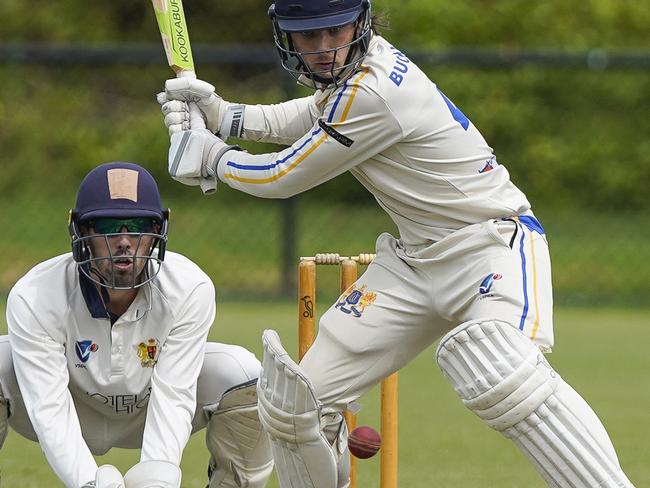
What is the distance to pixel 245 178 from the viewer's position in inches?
140

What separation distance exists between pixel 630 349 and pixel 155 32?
295 inches

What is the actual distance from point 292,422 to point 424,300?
0.48 meters

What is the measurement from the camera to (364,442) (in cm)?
362

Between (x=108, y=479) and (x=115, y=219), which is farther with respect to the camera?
(x=115, y=219)

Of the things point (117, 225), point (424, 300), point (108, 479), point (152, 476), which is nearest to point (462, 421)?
point (424, 300)

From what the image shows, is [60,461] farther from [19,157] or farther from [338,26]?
[19,157]

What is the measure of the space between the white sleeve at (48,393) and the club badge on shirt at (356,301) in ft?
2.45

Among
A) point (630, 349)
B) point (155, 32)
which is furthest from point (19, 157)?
point (630, 349)

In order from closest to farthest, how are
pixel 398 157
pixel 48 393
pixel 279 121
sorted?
pixel 48 393
pixel 398 157
pixel 279 121

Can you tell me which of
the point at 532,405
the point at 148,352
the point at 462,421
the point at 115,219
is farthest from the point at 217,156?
the point at 462,421

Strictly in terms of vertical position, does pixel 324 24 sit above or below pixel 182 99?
above

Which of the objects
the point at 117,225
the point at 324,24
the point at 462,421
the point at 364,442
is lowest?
the point at 462,421

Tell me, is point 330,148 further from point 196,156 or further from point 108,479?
point 108,479

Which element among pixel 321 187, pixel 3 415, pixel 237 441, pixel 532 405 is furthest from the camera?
pixel 321 187
